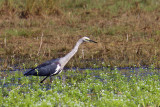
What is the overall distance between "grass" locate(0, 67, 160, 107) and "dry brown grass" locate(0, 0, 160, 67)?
3.84ft

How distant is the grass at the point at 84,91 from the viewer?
6.23 m

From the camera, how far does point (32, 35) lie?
1316cm

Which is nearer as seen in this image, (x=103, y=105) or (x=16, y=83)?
(x=103, y=105)

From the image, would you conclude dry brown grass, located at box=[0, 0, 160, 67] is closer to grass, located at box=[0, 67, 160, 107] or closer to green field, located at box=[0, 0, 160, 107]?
green field, located at box=[0, 0, 160, 107]

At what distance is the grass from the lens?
6230 mm

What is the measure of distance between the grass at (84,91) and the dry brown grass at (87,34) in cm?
117

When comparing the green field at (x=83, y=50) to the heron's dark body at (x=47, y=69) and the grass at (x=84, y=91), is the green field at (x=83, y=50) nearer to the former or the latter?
the grass at (x=84, y=91)

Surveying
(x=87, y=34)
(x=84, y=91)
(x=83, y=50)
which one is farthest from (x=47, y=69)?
(x=87, y=34)

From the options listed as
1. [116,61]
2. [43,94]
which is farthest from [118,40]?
[43,94]

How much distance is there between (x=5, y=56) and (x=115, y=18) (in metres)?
5.42

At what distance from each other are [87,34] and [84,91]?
20.7 feet

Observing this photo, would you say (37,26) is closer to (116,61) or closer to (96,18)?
(96,18)

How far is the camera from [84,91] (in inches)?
283

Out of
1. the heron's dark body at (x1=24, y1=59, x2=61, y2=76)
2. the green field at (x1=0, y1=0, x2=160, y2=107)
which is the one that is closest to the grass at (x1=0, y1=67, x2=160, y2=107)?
the green field at (x1=0, y1=0, x2=160, y2=107)
